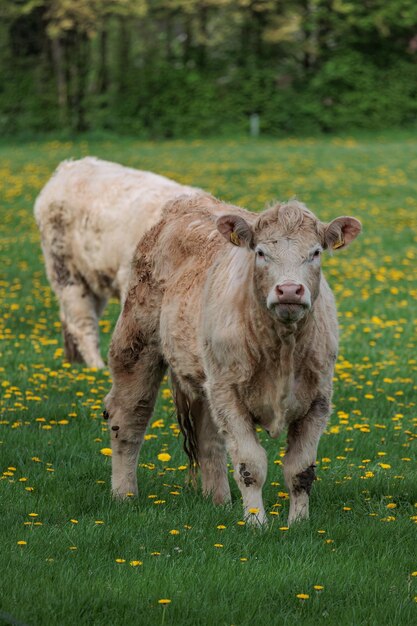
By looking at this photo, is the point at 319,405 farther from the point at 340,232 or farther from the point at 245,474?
the point at 340,232

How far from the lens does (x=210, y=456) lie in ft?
23.2

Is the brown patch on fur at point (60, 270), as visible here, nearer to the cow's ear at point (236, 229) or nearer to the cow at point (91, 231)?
the cow at point (91, 231)

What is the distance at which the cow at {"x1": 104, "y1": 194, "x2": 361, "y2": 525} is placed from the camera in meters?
5.92

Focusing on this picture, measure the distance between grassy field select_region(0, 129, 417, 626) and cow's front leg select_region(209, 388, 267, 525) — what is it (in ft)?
0.42

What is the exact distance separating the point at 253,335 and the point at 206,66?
3670 cm

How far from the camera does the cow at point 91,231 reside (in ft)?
38.0

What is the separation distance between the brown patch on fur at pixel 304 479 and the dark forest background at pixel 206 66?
33.6 meters

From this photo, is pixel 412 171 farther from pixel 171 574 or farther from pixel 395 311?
pixel 171 574

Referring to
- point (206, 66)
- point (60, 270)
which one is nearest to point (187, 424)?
point (60, 270)

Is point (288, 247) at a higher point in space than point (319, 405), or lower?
higher

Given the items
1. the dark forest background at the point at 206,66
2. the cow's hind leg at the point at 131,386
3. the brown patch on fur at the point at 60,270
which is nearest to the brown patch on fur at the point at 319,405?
the cow's hind leg at the point at 131,386

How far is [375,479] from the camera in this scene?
282 inches

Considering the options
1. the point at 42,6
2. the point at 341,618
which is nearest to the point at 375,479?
the point at 341,618

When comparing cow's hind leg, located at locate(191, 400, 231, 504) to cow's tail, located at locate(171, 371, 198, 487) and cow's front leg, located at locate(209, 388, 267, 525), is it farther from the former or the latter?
cow's front leg, located at locate(209, 388, 267, 525)
